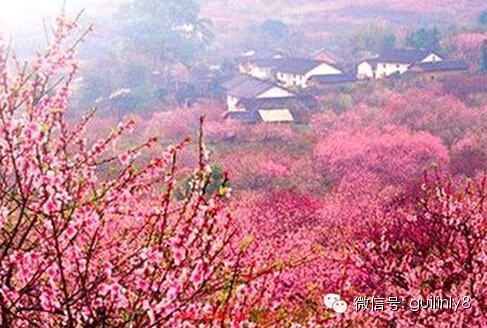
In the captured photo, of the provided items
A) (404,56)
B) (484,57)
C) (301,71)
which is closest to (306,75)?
(301,71)

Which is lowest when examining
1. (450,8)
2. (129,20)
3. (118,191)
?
(450,8)

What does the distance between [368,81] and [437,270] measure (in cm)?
3645

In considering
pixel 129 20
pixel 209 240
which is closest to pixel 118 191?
pixel 209 240

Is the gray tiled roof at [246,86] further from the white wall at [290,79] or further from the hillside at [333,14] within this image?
the hillside at [333,14]

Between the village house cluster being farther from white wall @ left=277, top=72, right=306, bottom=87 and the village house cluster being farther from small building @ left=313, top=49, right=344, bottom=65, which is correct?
small building @ left=313, top=49, right=344, bottom=65

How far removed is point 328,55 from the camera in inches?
2144

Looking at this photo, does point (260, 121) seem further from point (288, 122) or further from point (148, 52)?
point (148, 52)

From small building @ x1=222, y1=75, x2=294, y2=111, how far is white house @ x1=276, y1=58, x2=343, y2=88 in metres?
4.62

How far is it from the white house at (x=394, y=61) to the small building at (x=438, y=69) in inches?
29.2

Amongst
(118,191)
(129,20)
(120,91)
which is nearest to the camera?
(118,191)

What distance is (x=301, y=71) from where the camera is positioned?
4584cm

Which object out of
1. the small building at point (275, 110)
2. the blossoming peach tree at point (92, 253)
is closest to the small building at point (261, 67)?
the small building at point (275, 110)

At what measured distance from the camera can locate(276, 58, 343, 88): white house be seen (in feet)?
150

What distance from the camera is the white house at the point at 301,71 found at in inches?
1802
